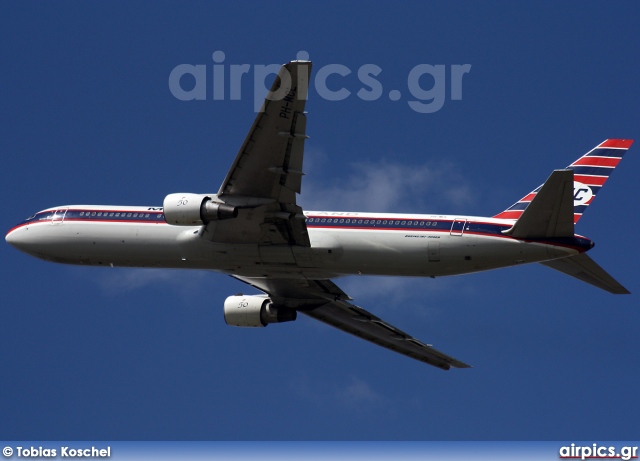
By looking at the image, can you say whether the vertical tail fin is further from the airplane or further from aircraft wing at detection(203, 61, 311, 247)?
aircraft wing at detection(203, 61, 311, 247)

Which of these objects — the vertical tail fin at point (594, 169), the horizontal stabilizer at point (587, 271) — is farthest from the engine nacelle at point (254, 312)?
the vertical tail fin at point (594, 169)

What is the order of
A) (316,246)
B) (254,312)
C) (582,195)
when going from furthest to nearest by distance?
(254,312)
(582,195)
(316,246)

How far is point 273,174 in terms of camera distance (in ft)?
193

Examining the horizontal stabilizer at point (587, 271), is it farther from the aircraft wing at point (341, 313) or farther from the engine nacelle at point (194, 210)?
the engine nacelle at point (194, 210)

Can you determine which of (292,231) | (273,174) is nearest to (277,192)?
(273,174)

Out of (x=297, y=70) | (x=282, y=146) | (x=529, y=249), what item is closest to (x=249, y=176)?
(x=282, y=146)

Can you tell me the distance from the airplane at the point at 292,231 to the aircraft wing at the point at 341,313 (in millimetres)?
365

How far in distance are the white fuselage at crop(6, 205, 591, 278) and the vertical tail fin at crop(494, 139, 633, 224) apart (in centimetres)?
474

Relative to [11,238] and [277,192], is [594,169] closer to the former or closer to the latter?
[277,192]

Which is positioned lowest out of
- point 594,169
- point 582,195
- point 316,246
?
point 316,246

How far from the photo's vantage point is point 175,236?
211 feet

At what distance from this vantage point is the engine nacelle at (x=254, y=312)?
71375 mm

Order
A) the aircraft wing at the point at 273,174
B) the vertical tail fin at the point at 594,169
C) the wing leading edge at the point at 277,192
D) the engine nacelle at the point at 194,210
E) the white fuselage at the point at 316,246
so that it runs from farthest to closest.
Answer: the vertical tail fin at the point at 594,169, the white fuselage at the point at 316,246, the engine nacelle at the point at 194,210, the wing leading edge at the point at 277,192, the aircraft wing at the point at 273,174

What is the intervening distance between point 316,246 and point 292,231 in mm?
1594
